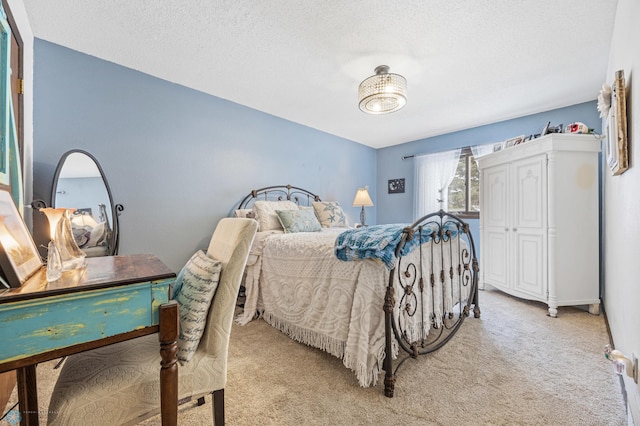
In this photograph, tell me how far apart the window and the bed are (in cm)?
200

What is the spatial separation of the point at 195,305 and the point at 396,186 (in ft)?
15.9

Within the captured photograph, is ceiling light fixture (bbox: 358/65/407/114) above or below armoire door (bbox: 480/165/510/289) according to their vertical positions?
above

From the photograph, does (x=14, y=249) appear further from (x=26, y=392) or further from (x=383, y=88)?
(x=383, y=88)

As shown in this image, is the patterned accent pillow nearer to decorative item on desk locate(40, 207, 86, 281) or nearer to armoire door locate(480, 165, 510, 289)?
decorative item on desk locate(40, 207, 86, 281)

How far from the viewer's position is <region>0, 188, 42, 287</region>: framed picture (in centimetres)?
77

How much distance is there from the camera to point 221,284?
1.08 meters

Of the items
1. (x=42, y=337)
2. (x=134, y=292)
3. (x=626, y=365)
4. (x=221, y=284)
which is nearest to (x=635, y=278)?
(x=626, y=365)

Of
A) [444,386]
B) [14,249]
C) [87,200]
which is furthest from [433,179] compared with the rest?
[14,249]

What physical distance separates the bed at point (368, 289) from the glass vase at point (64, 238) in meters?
1.30

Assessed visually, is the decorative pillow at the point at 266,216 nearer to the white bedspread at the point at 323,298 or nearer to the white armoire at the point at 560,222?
the white bedspread at the point at 323,298

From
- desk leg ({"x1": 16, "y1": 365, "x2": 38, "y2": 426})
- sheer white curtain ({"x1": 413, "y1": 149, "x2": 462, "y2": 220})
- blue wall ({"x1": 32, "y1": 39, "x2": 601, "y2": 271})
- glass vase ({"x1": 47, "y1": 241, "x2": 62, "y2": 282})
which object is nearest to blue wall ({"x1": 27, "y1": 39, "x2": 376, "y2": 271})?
blue wall ({"x1": 32, "y1": 39, "x2": 601, "y2": 271})

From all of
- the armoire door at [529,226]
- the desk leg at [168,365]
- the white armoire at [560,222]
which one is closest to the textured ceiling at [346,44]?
the white armoire at [560,222]

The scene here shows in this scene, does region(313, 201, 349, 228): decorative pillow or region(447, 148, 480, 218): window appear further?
region(447, 148, 480, 218): window

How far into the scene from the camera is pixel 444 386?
1593 millimetres
